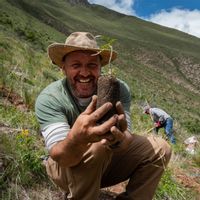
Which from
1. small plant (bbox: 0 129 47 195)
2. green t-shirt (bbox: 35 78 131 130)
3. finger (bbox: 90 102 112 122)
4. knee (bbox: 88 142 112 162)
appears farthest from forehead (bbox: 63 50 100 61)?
small plant (bbox: 0 129 47 195)

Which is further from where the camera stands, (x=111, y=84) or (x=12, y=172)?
(x=12, y=172)

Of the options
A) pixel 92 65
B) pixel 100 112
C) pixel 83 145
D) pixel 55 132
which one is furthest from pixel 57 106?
pixel 100 112

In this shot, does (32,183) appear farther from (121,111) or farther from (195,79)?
(195,79)

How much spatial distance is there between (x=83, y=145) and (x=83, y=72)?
0.66 metres

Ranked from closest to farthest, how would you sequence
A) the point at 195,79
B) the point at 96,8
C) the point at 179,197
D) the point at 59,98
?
the point at 59,98, the point at 179,197, the point at 195,79, the point at 96,8

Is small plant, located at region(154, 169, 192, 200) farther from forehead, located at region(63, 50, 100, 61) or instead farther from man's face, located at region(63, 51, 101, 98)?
forehead, located at region(63, 50, 100, 61)

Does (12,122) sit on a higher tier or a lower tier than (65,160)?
lower

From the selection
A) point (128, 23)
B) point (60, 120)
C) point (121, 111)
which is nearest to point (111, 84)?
point (121, 111)

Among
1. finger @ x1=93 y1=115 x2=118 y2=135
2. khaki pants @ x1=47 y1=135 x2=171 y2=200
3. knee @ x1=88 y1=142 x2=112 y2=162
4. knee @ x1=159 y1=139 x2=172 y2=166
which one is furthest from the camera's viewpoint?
knee @ x1=159 y1=139 x2=172 y2=166

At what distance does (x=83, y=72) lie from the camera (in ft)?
11.5

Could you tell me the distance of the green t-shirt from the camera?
3.44 meters

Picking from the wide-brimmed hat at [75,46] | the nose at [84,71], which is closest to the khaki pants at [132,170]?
the nose at [84,71]

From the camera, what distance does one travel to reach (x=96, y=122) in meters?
2.77

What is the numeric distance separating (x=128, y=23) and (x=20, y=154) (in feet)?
448
